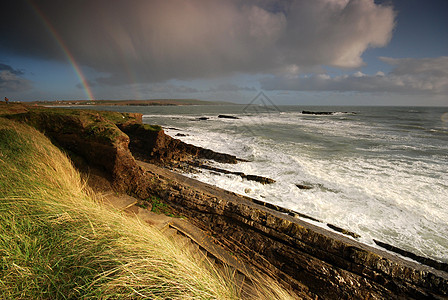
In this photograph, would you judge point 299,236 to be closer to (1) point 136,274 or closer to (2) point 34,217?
(1) point 136,274

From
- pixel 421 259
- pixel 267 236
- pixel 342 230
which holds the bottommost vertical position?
pixel 342 230

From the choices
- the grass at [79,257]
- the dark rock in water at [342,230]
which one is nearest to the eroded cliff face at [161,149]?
the dark rock in water at [342,230]

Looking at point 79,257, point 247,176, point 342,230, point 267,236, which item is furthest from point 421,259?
point 79,257

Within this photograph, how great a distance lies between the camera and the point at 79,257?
2.09m

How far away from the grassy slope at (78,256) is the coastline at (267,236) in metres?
1.99

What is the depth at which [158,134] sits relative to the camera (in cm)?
1198

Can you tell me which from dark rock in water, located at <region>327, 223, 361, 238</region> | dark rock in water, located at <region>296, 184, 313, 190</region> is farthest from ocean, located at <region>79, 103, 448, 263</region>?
dark rock in water, located at <region>327, 223, 361, 238</region>

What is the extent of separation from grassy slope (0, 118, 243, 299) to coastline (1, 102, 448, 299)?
6.54 feet

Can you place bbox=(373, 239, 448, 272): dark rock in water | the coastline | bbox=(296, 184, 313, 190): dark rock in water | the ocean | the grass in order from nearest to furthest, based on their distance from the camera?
the grass < the coastline < bbox=(373, 239, 448, 272): dark rock in water < the ocean < bbox=(296, 184, 313, 190): dark rock in water

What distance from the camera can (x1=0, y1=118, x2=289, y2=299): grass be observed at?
1.78m

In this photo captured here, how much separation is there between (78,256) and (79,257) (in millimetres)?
26

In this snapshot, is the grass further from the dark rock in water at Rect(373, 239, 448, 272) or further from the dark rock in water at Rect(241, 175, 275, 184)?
the dark rock in water at Rect(241, 175, 275, 184)

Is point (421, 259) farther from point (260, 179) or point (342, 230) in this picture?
point (260, 179)

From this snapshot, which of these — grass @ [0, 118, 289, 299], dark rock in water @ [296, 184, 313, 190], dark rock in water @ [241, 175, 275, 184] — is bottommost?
dark rock in water @ [296, 184, 313, 190]
